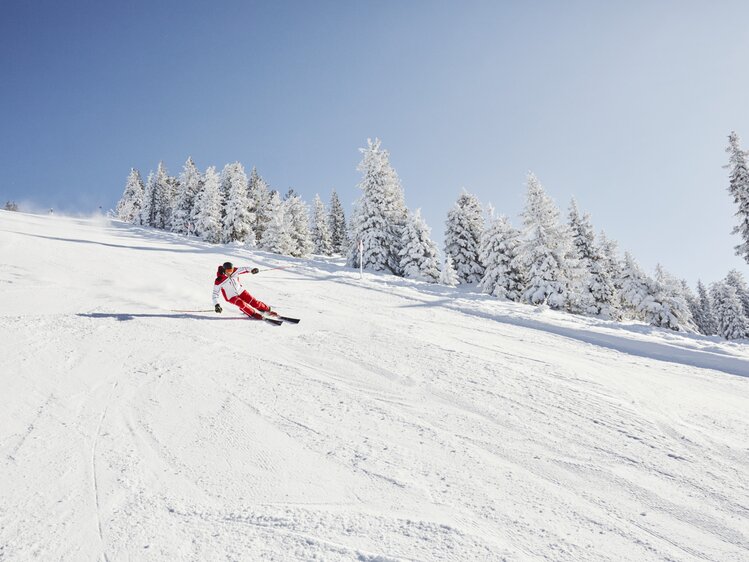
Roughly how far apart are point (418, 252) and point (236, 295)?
25.2 metres

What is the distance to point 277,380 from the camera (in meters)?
5.35

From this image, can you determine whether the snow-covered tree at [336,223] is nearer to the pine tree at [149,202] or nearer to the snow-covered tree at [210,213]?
the snow-covered tree at [210,213]

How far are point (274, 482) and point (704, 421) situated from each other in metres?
4.94

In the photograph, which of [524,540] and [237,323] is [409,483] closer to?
[524,540]

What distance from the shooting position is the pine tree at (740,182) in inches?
968

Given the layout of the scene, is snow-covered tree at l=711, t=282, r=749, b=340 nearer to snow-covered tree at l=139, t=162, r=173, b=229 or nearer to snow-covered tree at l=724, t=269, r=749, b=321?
snow-covered tree at l=724, t=269, r=749, b=321

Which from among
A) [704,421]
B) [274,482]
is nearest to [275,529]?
[274,482]

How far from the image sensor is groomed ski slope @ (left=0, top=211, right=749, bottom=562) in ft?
8.79

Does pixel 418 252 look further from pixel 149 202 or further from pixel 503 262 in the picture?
pixel 149 202

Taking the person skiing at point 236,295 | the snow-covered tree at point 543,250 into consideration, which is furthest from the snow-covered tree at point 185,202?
the person skiing at point 236,295

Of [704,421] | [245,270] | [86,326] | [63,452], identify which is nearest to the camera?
[63,452]

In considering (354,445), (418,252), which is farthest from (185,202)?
(354,445)

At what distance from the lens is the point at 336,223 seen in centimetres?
7112

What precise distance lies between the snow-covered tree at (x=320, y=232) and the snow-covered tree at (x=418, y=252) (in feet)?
97.9
